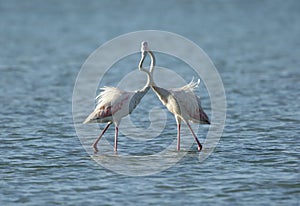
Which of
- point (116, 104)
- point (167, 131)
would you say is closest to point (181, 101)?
point (116, 104)

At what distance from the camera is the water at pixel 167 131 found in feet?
33.3

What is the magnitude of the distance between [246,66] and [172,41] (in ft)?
21.1

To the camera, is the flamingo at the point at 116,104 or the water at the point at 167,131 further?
the flamingo at the point at 116,104

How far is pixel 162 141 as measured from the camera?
43.2 feet

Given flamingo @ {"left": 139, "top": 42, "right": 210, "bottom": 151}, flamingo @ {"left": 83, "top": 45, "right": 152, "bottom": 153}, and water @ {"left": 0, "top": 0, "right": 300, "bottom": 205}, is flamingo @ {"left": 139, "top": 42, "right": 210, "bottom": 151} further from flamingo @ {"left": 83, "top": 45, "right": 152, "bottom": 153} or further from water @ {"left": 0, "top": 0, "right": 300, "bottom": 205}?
water @ {"left": 0, "top": 0, "right": 300, "bottom": 205}

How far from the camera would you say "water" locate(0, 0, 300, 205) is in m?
10.2

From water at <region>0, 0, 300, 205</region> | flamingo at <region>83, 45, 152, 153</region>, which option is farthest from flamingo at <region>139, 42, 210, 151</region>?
water at <region>0, 0, 300, 205</region>

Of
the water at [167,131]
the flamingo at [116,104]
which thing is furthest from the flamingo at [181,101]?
the water at [167,131]

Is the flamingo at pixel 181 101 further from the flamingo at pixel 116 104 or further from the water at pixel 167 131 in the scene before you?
the water at pixel 167 131

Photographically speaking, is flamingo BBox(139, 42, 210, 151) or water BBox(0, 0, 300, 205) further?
flamingo BBox(139, 42, 210, 151)

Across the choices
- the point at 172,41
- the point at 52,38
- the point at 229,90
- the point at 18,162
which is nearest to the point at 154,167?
the point at 18,162

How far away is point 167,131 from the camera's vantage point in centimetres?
1394

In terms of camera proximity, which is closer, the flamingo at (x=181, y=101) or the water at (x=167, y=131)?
the water at (x=167, y=131)

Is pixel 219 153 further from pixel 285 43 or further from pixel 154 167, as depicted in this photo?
pixel 285 43
